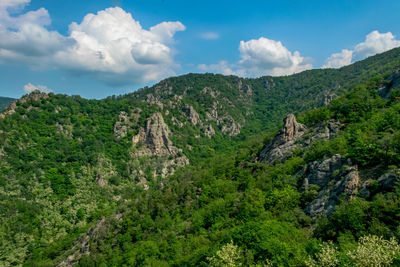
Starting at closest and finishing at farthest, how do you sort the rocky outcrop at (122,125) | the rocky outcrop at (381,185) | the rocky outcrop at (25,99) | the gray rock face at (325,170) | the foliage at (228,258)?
1. the foliage at (228,258)
2. the rocky outcrop at (381,185)
3. the gray rock face at (325,170)
4. the rocky outcrop at (25,99)
5. the rocky outcrop at (122,125)

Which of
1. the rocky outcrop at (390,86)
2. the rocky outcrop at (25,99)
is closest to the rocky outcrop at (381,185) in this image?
the rocky outcrop at (390,86)

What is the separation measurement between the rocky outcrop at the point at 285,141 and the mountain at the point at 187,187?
44cm

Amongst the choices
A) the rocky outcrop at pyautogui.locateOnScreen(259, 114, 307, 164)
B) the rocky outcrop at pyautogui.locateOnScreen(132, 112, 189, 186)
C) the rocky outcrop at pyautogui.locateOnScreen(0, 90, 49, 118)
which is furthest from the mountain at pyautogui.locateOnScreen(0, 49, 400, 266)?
the rocky outcrop at pyautogui.locateOnScreen(0, 90, 49, 118)

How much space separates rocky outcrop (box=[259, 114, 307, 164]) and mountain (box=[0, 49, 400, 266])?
441 mm

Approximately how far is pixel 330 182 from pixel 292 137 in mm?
33351

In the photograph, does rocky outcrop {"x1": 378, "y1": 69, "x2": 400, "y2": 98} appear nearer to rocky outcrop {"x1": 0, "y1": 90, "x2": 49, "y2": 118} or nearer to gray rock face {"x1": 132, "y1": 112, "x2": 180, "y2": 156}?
gray rock face {"x1": 132, "y1": 112, "x2": 180, "y2": 156}

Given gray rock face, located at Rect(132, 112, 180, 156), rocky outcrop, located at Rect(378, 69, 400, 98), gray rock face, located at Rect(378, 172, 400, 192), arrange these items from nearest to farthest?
gray rock face, located at Rect(378, 172, 400, 192) < rocky outcrop, located at Rect(378, 69, 400, 98) < gray rock face, located at Rect(132, 112, 180, 156)

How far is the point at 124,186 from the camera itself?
468ft

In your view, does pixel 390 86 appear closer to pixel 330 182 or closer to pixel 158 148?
pixel 330 182

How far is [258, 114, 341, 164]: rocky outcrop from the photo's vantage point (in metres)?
66.2

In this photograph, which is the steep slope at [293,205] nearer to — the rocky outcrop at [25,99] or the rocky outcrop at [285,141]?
the rocky outcrop at [285,141]

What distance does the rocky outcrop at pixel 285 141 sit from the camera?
69.3 meters

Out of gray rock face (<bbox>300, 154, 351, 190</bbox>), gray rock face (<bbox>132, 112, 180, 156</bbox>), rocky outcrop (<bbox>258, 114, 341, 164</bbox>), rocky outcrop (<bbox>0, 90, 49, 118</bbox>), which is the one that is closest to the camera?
gray rock face (<bbox>300, 154, 351, 190</bbox>)

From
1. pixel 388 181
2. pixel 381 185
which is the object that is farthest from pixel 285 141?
pixel 388 181
